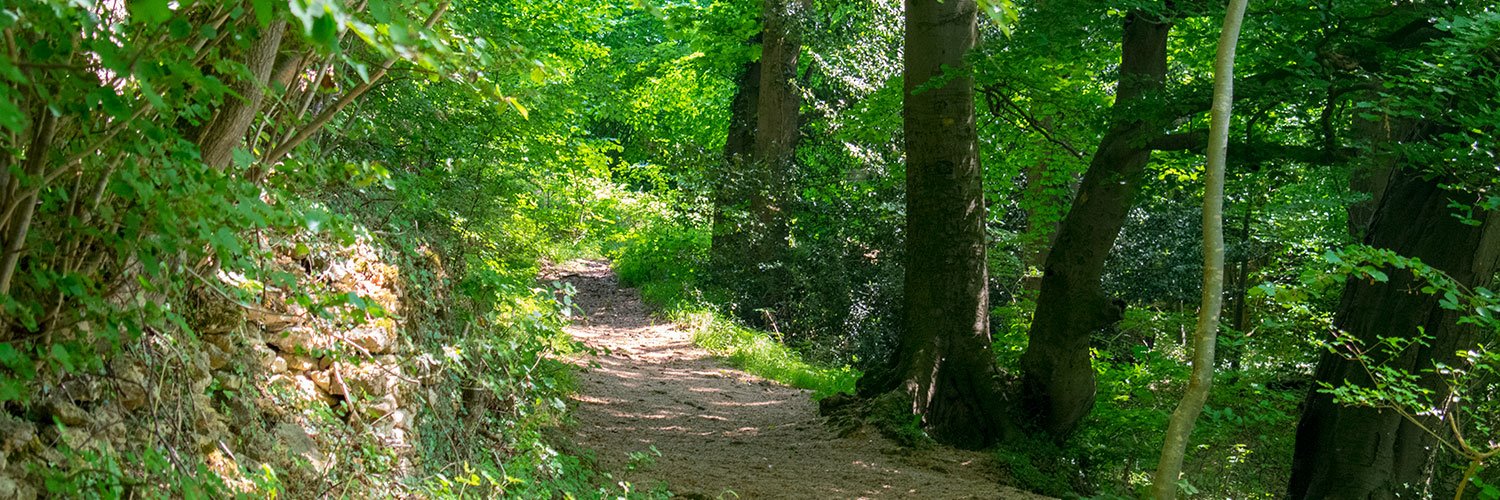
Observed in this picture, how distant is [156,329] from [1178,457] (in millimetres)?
3985

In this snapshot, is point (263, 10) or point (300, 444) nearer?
point (263, 10)

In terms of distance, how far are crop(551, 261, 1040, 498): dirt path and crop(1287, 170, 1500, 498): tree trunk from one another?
6.18 ft

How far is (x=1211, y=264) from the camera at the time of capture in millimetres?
4699

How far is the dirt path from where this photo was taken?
7363 mm

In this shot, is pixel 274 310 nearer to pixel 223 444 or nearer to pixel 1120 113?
pixel 223 444

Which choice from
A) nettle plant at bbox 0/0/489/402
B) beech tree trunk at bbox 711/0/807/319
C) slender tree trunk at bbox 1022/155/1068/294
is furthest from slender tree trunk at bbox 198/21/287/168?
beech tree trunk at bbox 711/0/807/319

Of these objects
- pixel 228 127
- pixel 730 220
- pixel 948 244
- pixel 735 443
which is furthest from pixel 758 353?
pixel 228 127

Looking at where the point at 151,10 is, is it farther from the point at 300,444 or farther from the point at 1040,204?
the point at 1040,204

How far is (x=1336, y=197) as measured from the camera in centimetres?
1118

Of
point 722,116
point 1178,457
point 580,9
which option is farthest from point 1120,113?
point 722,116

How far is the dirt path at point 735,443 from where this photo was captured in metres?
7.36

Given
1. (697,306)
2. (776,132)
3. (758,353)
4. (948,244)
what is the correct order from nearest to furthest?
1. (948,244)
2. (758,353)
3. (697,306)
4. (776,132)

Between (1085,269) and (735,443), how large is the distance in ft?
10.3

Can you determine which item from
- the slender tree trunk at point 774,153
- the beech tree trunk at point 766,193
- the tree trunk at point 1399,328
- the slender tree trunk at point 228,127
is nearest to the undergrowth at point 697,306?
the beech tree trunk at point 766,193
